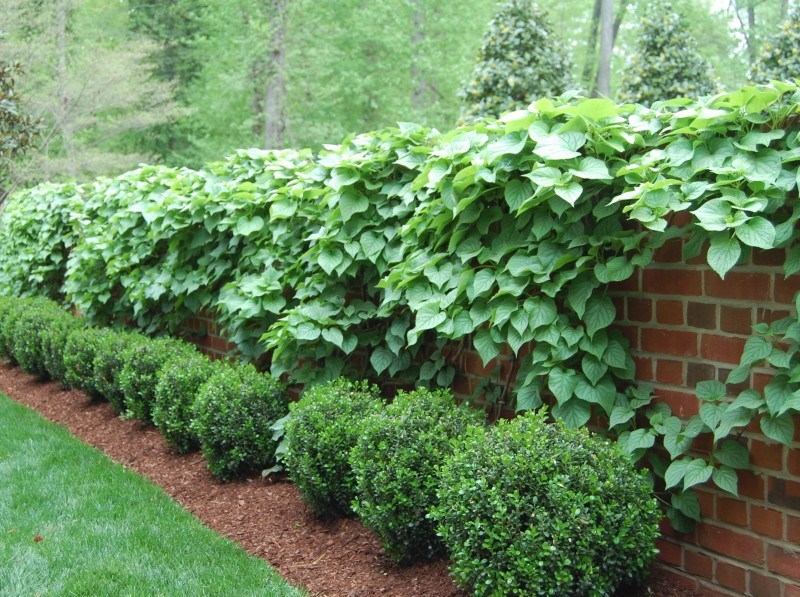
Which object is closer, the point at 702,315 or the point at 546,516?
the point at 546,516

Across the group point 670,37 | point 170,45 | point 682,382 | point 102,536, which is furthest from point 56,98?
point 682,382

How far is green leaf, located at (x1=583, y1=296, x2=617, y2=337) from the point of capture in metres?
2.76

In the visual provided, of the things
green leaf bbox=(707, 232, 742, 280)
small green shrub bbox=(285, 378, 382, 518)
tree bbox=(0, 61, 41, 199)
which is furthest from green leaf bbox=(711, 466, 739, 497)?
tree bbox=(0, 61, 41, 199)

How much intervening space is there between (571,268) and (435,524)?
3.43 feet

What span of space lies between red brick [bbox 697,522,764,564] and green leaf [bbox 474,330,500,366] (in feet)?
3.00

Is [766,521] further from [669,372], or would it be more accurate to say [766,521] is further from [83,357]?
[83,357]

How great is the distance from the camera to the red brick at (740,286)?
2436 millimetres

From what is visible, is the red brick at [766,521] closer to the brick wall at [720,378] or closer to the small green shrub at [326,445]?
the brick wall at [720,378]

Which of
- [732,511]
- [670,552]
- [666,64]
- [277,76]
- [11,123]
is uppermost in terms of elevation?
[277,76]

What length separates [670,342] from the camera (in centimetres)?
271

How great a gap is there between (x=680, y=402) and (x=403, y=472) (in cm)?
98

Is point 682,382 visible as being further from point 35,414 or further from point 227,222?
point 35,414

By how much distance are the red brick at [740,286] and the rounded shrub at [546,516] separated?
24.0 inches

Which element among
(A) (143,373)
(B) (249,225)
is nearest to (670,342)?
(B) (249,225)
